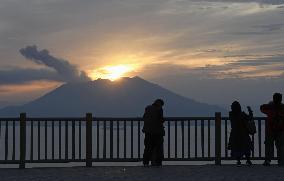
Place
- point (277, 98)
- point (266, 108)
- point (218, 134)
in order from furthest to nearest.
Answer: point (218, 134) → point (266, 108) → point (277, 98)

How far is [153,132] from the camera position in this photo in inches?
701

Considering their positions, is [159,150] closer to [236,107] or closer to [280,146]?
[236,107]

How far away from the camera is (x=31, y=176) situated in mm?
15242

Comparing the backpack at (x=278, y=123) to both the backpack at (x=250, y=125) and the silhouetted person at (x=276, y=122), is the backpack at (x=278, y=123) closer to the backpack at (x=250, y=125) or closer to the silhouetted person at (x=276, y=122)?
the silhouetted person at (x=276, y=122)

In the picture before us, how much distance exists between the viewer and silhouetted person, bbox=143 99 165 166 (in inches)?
697

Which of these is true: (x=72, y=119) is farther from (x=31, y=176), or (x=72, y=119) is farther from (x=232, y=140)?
(x=232, y=140)

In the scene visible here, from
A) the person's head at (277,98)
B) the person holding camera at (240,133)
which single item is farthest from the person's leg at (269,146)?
the person's head at (277,98)

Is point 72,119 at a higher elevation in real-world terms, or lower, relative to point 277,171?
higher

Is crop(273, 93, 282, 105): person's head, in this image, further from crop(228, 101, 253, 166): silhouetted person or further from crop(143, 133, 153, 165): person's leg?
crop(143, 133, 153, 165): person's leg

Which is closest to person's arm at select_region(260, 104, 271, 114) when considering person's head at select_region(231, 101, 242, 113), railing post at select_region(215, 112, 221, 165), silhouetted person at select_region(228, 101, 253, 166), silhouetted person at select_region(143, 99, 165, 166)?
silhouetted person at select_region(228, 101, 253, 166)

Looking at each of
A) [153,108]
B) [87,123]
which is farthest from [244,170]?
[87,123]

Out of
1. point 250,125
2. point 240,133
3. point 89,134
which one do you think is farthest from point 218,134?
point 89,134

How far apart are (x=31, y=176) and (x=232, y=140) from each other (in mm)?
5423

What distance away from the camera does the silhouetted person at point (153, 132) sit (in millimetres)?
17703
